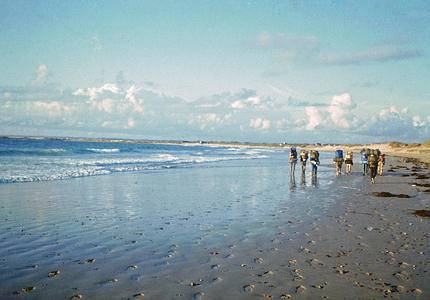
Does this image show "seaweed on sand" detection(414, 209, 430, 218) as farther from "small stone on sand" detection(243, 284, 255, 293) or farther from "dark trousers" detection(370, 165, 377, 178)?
"dark trousers" detection(370, 165, 377, 178)

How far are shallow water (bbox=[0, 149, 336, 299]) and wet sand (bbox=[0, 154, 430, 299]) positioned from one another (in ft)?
0.10

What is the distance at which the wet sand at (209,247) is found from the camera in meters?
6.37

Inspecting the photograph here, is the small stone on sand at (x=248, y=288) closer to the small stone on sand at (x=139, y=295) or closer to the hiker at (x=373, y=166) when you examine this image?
the small stone on sand at (x=139, y=295)

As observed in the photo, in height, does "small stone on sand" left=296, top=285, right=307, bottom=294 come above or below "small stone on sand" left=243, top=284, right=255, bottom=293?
below

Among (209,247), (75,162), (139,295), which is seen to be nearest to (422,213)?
(209,247)

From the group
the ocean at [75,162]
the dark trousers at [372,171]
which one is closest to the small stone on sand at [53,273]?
the ocean at [75,162]

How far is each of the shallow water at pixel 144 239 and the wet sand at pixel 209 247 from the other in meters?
0.03

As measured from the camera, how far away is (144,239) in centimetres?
966

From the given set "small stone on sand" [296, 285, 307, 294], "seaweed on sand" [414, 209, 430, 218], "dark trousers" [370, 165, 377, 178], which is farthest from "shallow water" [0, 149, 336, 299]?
"dark trousers" [370, 165, 377, 178]

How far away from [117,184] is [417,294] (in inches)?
710

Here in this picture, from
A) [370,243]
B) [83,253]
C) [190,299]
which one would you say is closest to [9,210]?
[83,253]

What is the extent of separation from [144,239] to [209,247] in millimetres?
1766

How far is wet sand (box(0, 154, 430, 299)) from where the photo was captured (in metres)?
6.37

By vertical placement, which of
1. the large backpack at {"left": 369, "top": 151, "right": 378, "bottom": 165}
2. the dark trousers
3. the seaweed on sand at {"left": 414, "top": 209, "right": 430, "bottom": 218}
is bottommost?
the seaweed on sand at {"left": 414, "top": 209, "right": 430, "bottom": 218}
